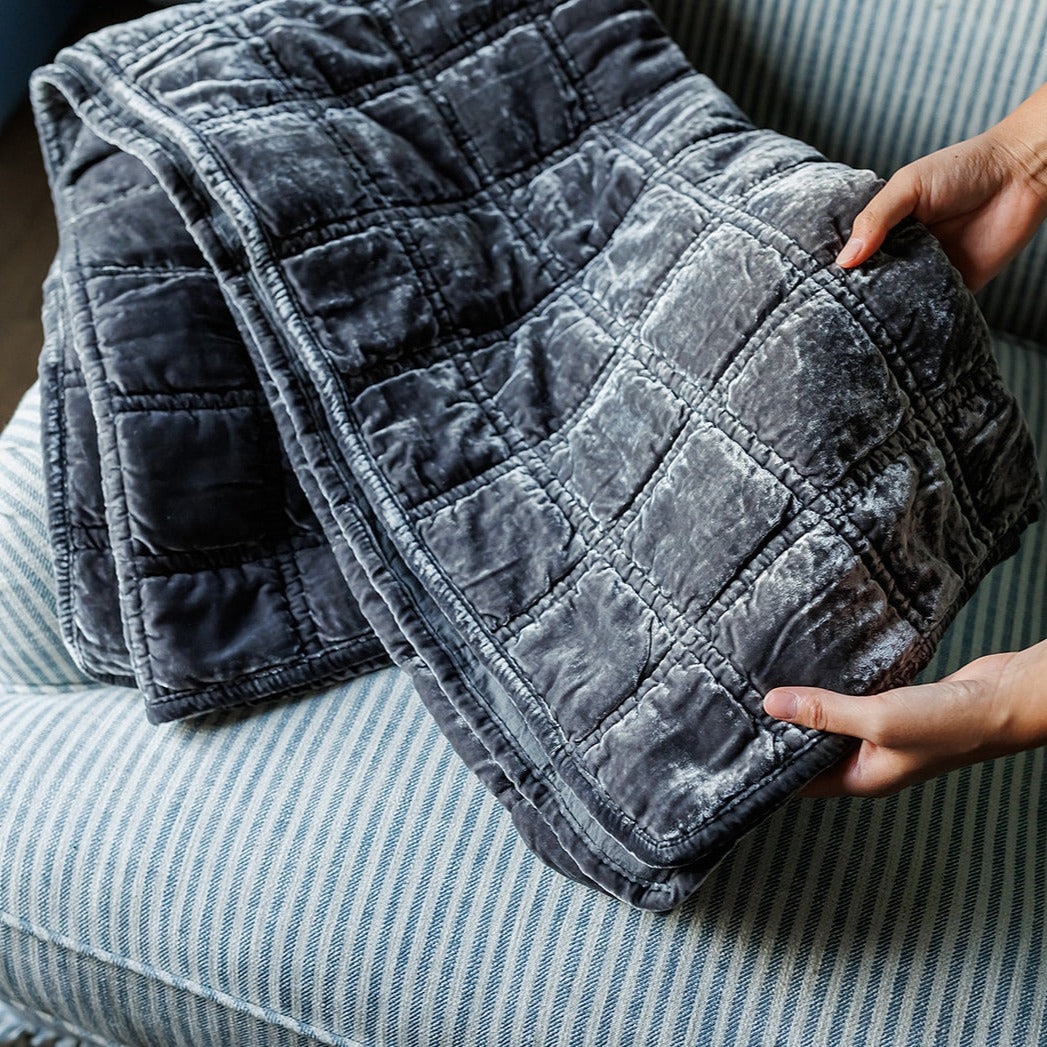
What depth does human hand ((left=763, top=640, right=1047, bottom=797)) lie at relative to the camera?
22.3 inches

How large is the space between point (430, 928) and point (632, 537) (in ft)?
0.93

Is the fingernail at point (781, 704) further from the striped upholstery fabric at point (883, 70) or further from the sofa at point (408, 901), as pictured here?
the striped upholstery fabric at point (883, 70)

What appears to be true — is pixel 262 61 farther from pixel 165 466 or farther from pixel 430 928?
pixel 430 928

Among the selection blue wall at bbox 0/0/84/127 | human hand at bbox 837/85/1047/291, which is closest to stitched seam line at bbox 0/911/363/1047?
human hand at bbox 837/85/1047/291

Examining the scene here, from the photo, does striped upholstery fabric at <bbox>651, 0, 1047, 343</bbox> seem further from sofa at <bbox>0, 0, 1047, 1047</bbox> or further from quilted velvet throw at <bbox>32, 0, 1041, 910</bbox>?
sofa at <bbox>0, 0, 1047, 1047</bbox>

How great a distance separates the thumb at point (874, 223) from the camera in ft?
2.03

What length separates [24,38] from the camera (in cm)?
139

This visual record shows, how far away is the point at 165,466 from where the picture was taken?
0.73m

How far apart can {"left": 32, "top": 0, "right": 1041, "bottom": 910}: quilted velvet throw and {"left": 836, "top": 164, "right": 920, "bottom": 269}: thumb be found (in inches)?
0.4

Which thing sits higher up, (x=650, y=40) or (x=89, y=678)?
(x=650, y=40)

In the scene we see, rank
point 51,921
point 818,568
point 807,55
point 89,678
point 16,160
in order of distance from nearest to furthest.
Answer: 1. point 818,568
2. point 51,921
3. point 89,678
4. point 807,55
5. point 16,160

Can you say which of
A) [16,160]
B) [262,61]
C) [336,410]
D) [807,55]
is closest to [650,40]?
[807,55]

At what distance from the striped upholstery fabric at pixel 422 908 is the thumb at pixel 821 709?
0.49 ft

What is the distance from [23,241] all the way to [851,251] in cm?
125
